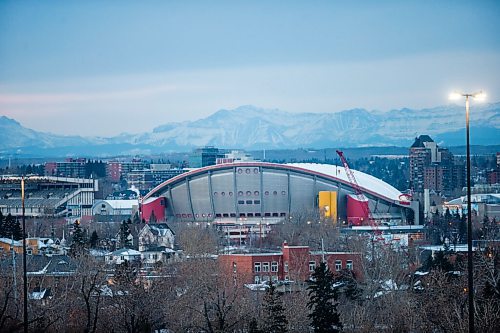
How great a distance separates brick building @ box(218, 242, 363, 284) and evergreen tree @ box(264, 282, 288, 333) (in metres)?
13.7

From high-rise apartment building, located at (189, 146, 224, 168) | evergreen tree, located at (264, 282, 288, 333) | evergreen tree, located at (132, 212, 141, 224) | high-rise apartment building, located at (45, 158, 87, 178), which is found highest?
high-rise apartment building, located at (189, 146, 224, 168)

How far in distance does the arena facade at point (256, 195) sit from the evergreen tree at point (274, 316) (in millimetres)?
54797

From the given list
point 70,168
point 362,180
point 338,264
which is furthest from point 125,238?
point 70,168

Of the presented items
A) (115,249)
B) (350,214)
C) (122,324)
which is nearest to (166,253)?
(115,249)

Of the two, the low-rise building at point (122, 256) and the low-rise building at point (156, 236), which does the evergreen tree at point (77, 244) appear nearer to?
the low-rise building at point (122, 256)

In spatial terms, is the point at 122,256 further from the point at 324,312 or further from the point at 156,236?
the point at 324,312

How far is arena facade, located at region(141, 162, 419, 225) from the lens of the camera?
87888 millimetres

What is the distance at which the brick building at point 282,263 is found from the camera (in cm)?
4638

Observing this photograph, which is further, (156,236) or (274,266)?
(156,236)

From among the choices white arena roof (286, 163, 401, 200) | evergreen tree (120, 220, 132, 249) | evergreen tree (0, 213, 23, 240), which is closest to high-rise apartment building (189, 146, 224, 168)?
white arena roof (286, 163, 401, 200)

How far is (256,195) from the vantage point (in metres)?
90.3

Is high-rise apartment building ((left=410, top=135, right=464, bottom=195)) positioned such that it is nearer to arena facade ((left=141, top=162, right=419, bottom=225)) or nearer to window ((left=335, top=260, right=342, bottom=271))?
arena facade ((left=141, top=162, right=419, bottom=225))

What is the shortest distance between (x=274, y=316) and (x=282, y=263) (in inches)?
642

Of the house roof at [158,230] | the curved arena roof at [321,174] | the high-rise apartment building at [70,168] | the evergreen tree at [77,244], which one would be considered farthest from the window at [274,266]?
the high-rise apartment building at [70,168]
